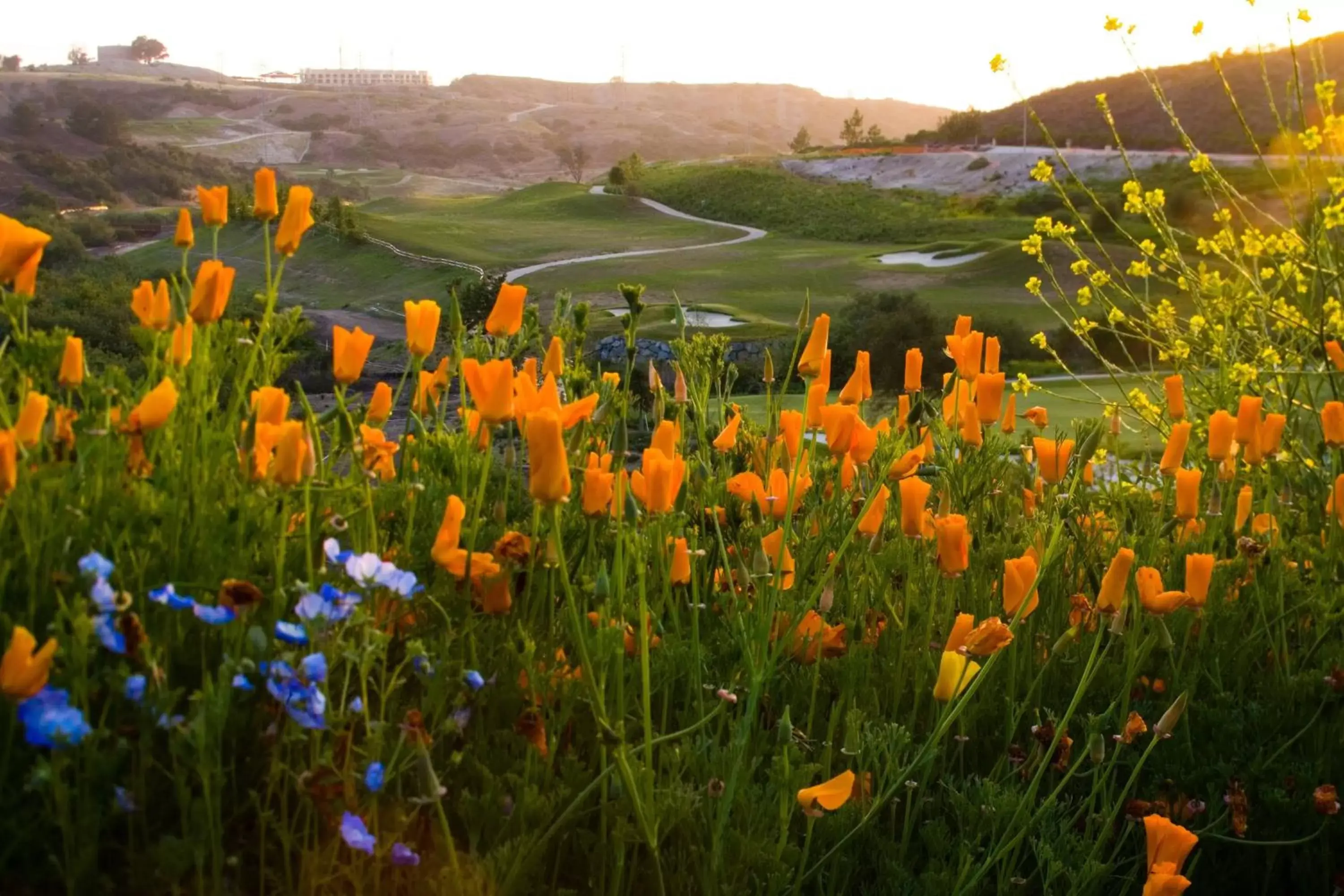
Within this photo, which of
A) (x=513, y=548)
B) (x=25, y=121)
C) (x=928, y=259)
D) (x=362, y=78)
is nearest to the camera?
(x=513, y=548)

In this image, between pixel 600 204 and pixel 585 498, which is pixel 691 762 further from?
pixel 600 204

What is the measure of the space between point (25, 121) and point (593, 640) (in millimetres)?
60671

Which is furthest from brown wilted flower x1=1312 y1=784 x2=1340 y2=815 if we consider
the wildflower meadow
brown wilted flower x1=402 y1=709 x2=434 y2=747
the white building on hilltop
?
the white building on hilltop

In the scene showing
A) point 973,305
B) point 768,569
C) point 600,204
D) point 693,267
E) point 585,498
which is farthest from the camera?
point 600,204

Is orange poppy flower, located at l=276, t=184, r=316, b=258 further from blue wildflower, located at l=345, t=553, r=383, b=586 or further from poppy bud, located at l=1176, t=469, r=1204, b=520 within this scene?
poppy bud, located at l=1176, t=469, r=1204, b=520

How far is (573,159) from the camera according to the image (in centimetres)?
7625

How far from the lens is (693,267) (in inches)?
1291

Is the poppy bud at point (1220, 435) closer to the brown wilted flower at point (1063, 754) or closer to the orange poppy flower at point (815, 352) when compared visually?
the brown wilted flower at point (1063, 754)

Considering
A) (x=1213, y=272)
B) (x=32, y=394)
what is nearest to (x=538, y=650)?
(x=32, y=394)

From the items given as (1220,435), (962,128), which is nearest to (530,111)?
(962,128)

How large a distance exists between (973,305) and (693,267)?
11835 mm

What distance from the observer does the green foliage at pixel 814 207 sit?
37.1 metres

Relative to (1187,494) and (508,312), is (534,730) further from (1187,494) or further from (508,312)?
(1187,494)

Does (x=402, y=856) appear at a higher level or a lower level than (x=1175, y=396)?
lower
